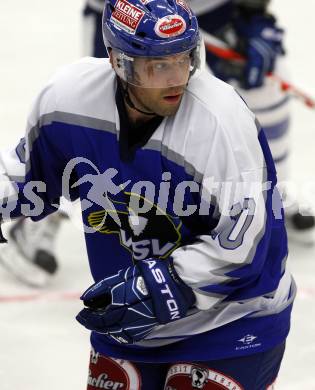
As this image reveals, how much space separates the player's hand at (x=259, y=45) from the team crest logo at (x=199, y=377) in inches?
75.9

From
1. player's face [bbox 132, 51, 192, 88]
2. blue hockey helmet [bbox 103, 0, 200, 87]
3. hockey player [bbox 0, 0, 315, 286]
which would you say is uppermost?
blue hockey helmet [bbox 103, 0, 200, 87]

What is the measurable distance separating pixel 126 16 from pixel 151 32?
2.8 inches

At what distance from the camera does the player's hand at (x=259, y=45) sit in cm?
398

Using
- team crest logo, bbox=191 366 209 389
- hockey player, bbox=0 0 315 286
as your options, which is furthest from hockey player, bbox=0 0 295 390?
hockey player, bbox=0 0 315 286

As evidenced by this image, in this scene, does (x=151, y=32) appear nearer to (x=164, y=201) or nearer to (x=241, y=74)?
(x=164, y=201)

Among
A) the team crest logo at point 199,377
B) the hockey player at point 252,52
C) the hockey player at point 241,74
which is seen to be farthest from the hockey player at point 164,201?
the hockey player at point 252,52

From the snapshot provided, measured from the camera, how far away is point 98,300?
7.11 ft

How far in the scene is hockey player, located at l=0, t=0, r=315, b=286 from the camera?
3902 mm

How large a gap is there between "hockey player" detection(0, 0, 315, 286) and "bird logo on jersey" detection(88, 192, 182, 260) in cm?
163

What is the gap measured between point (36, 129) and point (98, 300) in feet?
1.31

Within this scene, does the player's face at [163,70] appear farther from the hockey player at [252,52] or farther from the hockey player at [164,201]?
the hockey player at [252,52]

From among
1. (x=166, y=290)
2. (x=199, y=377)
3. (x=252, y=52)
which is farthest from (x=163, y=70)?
(x=252, y=52)

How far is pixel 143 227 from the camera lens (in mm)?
2234

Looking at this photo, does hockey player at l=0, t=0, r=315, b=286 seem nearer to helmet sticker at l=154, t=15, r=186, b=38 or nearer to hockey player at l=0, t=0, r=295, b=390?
hockey player at l=0, t=0, r=295, b=390
